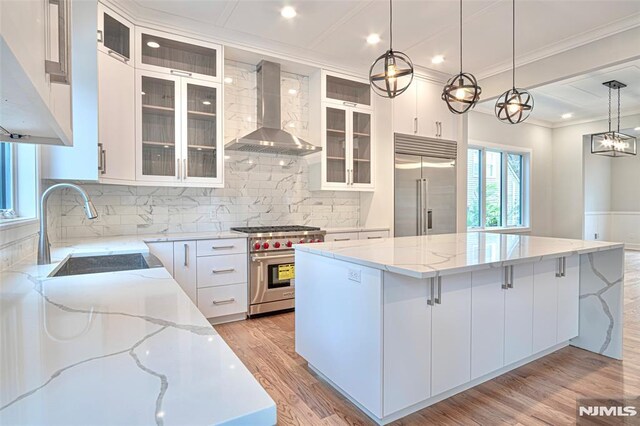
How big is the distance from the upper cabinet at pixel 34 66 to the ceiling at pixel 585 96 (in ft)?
18.8

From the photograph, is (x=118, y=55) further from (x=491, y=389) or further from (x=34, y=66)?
(x=491, y=389)

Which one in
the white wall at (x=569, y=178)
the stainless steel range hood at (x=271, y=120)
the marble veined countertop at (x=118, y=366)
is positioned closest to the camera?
the marble veined countertop at (x=118, y=366)

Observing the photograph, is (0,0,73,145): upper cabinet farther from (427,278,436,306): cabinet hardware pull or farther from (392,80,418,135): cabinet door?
(392,80,418,135): cabinet door

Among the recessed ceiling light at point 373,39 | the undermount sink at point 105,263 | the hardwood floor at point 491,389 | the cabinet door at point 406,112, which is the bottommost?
the hardwood floor at point 491,389

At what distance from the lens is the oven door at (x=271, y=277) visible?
11.5 ft

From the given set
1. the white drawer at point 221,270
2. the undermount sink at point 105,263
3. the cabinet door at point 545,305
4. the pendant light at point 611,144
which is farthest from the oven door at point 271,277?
the pendant light at point 611,144

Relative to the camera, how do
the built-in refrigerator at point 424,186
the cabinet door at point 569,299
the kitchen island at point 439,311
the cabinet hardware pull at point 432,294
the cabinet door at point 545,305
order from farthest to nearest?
the built-in refrigerator at point 424,186
the cabinet door at point 569,299
the cabinet door at point 545,305
the cabinet hardware pull at point 432,294
the kitchen island at point 439,311

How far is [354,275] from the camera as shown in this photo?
1.94 m

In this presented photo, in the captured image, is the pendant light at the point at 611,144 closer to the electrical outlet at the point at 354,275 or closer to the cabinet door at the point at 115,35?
the electrical outlet at the point at 354,275

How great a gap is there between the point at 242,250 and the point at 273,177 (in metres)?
1.09

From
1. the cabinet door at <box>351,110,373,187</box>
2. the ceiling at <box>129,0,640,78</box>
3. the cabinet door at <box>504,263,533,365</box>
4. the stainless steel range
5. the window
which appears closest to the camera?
the cabinet door at <box>504,263,533,365</box>

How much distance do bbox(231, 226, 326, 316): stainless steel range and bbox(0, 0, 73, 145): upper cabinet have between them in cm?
244

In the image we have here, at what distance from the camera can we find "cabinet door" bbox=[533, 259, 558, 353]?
2492mm

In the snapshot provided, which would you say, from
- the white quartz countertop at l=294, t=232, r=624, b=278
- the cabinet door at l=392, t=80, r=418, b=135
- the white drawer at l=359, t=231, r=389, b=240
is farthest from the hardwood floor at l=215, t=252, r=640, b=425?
the cabinet door at l=392, t=80, r=418, b=135
